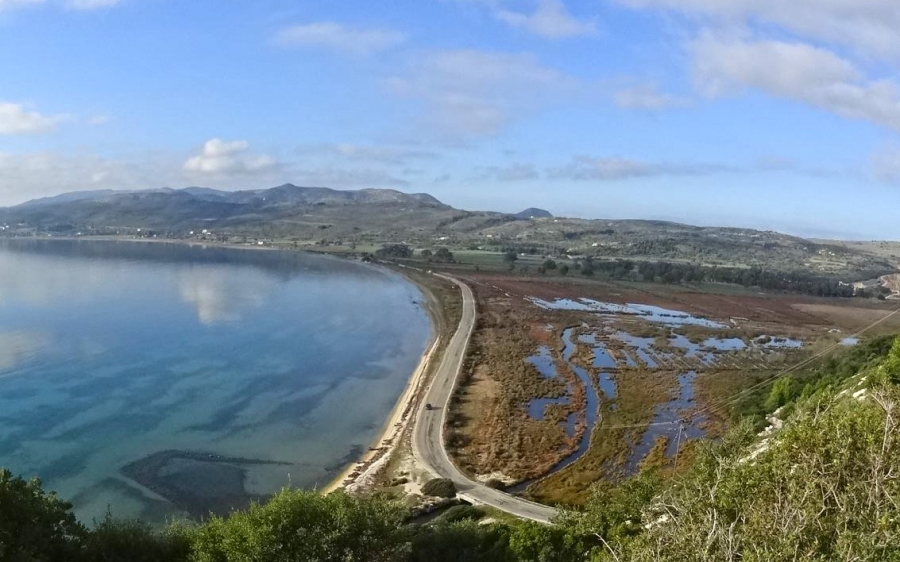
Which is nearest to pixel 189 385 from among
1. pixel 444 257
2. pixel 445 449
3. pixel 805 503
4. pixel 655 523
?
pixel 445 449

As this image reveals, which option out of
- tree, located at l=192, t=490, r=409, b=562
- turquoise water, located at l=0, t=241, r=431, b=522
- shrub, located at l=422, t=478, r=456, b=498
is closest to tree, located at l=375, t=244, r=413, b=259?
turquoise water, located at l=0, t=241, r=431, b=522

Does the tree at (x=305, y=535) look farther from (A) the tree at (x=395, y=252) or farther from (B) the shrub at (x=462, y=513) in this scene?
(A) the tree at (x=395, y=252)

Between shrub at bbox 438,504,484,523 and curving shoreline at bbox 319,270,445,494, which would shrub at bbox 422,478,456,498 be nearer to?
shrub at bbox 438,504,484,523

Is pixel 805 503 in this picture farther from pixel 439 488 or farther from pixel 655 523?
pixel 439 488

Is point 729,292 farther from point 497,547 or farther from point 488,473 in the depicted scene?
point 497,547

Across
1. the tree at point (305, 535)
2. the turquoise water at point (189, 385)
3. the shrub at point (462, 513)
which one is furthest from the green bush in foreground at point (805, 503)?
the turquoise water at point (189, 385)

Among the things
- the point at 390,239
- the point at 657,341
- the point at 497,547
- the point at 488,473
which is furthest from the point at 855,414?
the point at 390,239
